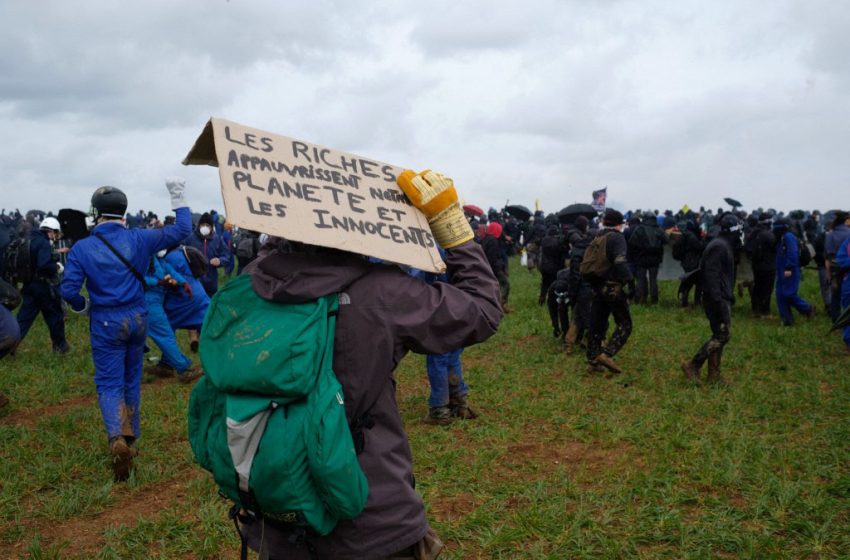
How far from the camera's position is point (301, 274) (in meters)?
1.82

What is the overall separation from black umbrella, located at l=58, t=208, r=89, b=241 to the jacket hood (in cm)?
456

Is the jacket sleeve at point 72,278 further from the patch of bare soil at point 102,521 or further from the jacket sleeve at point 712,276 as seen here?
the jacket sleeve at point 712,276

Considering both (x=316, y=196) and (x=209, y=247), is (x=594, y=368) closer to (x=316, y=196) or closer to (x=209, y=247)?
(x=316, y=196)

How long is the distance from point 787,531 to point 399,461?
3377 mm

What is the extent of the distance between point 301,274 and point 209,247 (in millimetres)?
10491

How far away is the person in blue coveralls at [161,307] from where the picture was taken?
301 inches

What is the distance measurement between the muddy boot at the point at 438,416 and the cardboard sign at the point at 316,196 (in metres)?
4.39

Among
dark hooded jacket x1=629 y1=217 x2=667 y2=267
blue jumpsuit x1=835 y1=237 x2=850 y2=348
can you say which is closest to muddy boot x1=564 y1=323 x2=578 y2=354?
blue jumpsuit x1=835 y1=237 x2=850 y2=348

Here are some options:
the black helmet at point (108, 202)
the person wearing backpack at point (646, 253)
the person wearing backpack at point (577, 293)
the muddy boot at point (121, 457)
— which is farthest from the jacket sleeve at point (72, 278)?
the person wearing backpack at point (646, 253)

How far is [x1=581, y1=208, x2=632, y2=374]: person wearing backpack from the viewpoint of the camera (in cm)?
758

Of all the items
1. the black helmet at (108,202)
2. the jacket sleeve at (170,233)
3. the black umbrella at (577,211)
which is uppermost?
the black umbrella at (577,211)

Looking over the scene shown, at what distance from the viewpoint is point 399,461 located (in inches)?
78.7

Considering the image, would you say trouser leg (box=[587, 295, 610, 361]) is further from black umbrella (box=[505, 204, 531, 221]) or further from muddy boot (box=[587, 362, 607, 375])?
black umbrella (box=[505, 204, 531, 221])

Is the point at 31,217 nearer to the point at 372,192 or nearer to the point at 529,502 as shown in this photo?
the point at 529,502
